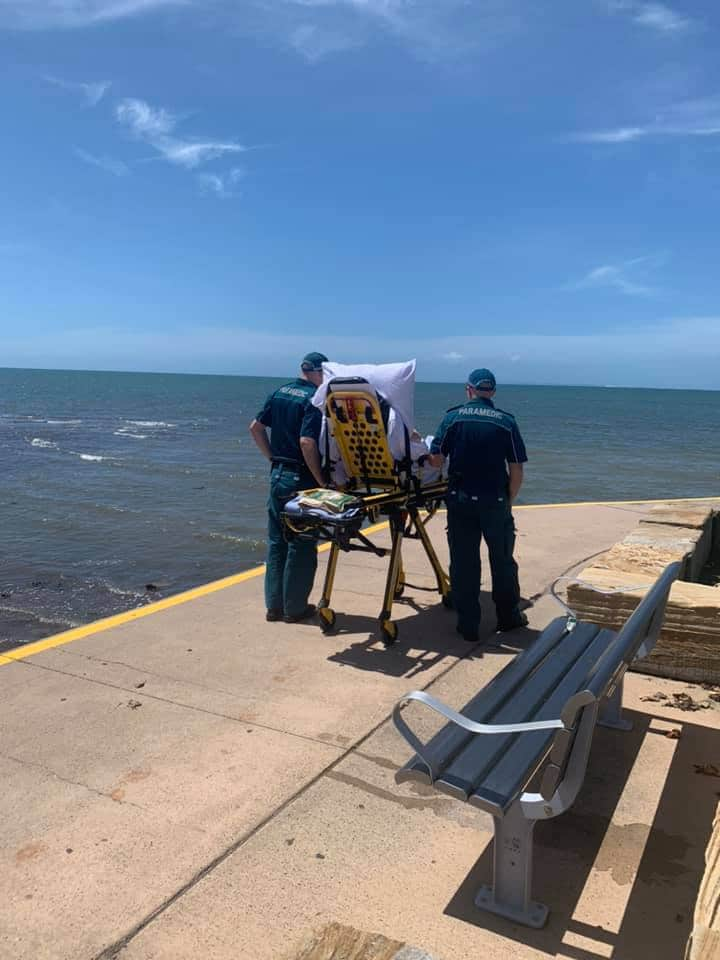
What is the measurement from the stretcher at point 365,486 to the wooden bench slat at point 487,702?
4.96ft

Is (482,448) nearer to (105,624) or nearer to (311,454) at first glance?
(311,454)

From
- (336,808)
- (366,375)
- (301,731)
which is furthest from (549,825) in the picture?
(366,375)

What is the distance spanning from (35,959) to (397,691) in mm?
2388

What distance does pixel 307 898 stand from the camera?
2.70m

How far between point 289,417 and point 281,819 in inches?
124

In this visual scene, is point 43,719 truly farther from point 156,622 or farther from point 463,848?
point 463,848

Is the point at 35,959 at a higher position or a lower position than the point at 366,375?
lower

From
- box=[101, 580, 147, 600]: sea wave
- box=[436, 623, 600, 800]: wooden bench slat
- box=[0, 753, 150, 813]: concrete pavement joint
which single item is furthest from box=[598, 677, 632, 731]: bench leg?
box=[101, 580, 147, 600]: sea wave

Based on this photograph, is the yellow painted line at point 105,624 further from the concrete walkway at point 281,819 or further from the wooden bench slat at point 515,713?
the wooden bench slat at point 515,713

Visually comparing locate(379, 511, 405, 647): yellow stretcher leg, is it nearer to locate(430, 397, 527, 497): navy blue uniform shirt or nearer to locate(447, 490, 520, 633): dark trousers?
locate(447, 490, 520, 633): dark trousers

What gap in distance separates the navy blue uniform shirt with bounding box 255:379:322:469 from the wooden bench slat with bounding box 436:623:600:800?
Answer: 2.53 meters

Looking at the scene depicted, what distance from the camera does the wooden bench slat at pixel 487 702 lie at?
2576 millimetres

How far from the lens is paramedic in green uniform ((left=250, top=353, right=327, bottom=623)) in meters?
5.66

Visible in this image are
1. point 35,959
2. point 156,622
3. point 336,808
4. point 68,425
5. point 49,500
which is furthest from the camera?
point 68,425
